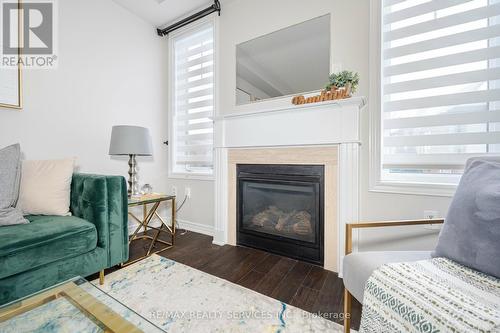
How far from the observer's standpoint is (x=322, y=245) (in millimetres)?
1825

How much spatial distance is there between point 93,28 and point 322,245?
3.02 metres

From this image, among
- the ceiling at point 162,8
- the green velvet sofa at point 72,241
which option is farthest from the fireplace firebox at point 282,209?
the ceiling at point 162,8

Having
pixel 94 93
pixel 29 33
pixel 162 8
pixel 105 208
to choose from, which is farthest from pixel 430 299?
pixel 162 8

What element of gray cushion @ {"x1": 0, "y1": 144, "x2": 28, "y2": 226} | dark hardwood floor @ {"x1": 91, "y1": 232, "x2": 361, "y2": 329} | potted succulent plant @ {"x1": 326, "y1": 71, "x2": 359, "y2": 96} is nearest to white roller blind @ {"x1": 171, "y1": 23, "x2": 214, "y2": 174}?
dark hardwood floor @ {"x1": 91, "y1": 232, "x2": 361, "y2": 329}

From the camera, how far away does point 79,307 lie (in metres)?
0.84

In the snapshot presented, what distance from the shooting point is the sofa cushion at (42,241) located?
45.8 inches

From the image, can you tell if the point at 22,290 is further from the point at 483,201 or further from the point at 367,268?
the point at 483,201

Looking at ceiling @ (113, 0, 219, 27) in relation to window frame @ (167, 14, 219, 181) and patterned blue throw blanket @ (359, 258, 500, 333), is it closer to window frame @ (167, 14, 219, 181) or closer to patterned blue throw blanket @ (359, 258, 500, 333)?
window frame @ (167, 14, 219, 181)

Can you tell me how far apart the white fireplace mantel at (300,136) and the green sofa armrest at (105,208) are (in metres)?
0.90

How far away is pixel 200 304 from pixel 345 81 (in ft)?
6.03

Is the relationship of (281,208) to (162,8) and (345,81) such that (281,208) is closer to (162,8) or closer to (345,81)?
(345,81)

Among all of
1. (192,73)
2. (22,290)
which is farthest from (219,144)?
(22,290)

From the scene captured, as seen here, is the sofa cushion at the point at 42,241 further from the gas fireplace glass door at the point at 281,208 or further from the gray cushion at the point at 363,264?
the gray cushion at the point at 363,264

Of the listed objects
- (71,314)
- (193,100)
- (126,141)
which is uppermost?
(193,100)
